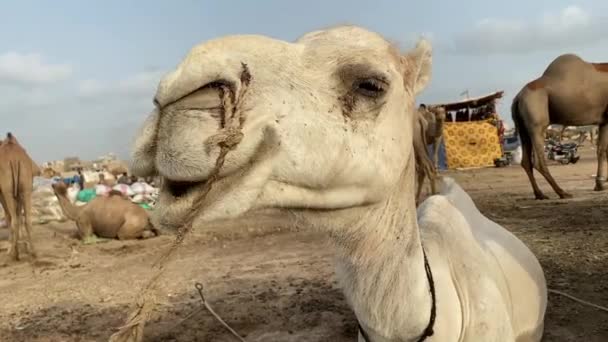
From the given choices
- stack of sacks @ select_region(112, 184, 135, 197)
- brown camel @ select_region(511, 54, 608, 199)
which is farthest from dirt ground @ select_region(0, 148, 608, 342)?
stack of sacks @ select_region(112, 184, 135, 197)

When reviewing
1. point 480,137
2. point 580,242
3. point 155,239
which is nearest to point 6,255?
point 155,239

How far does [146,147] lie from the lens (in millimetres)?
1362

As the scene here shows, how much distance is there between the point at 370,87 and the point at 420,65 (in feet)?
1.48

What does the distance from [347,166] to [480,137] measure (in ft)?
65.2

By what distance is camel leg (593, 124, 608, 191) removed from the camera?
9.23m

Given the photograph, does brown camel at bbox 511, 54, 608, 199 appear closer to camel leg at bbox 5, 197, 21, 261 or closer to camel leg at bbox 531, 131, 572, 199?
camel leg at bbox 531, 131, 572, 199

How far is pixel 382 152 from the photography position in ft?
5.33

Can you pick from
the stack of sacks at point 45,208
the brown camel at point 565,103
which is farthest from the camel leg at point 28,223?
the brown camel at point 565,103

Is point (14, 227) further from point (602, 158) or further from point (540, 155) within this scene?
point (602, 158)

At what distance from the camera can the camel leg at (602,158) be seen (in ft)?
30.3

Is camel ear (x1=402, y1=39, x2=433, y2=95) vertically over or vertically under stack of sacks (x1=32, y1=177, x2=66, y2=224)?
over

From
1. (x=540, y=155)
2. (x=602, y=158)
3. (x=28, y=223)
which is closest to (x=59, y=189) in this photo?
(x=28, y=223)

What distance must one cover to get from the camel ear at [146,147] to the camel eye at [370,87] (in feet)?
1.88

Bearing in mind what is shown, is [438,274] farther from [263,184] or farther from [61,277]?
[61,277]
